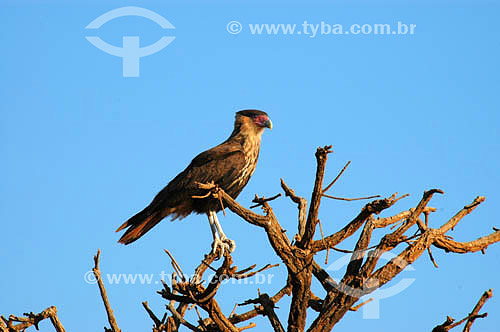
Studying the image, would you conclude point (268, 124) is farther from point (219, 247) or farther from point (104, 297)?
point (104, 297)

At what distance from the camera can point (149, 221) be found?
23.3 ft

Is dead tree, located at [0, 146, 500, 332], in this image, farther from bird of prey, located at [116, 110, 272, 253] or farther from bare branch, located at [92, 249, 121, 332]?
bird of prey, located at [116, 110, 272, 253]

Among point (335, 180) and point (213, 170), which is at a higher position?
point (213, 170)

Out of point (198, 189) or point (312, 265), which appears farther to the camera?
point (198, 189)

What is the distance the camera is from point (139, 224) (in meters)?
7.00

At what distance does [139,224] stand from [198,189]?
29.8 inches

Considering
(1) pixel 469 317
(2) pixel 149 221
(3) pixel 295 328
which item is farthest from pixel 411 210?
(2) pixel 149 221

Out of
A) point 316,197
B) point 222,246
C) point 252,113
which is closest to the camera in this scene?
point 316,197

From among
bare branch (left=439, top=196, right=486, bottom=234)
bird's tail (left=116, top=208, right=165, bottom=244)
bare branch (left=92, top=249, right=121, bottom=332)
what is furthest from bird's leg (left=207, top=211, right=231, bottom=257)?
bare branch (left=439, top=196, right=486, bottom=234)

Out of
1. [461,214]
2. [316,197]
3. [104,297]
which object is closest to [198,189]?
[104,297]

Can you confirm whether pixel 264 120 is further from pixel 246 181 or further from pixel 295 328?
pixel 295 328

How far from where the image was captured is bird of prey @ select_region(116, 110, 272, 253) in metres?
6.99

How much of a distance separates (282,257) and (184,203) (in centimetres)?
252

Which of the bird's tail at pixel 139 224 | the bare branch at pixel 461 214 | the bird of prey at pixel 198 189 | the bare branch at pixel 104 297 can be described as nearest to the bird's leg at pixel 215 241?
the bird of prey at pixel 198 189
